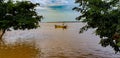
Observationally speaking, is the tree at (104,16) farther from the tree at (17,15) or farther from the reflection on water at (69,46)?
the tree at (17,15)

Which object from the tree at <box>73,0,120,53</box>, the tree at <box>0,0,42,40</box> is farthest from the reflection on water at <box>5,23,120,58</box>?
the tree at <box>73,0,120,53</box>

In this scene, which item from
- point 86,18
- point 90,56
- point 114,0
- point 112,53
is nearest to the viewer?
point 114,0

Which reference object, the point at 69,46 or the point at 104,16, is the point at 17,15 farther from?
the point at 104,16

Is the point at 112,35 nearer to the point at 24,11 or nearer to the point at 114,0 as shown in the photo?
the point at 114,0

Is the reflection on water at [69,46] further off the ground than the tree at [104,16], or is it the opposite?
the tree at [104,16]

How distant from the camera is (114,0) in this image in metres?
15.8

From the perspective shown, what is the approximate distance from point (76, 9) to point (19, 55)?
9.50m

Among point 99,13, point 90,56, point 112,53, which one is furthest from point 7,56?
point 99,13

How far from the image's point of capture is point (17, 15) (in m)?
31.2

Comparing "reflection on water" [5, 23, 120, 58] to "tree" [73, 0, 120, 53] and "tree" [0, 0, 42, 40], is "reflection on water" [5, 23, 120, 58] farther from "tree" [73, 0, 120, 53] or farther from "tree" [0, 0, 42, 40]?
"tree" [73, 0, 120, 53]

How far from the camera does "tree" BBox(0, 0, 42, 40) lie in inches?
1190

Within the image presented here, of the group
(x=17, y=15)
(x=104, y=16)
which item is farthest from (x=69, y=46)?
(x=104, y=16)

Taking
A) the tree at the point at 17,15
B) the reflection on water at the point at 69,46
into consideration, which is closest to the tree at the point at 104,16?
the reflection on water at the point at 69,46

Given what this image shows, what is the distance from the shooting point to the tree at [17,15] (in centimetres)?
3022
